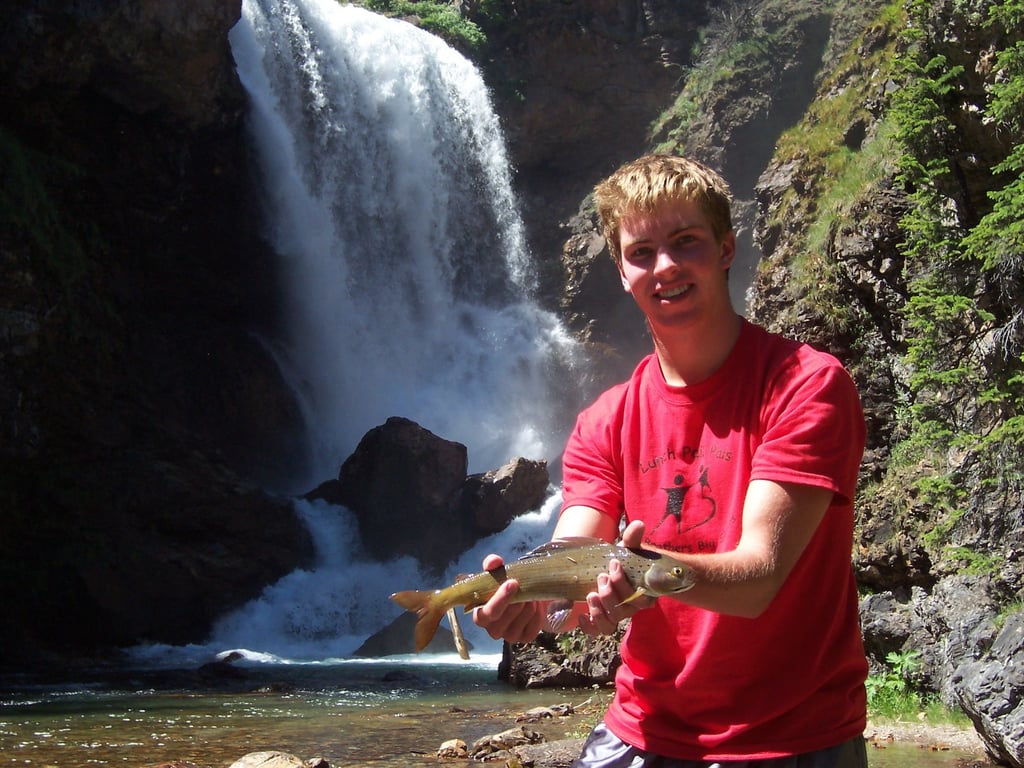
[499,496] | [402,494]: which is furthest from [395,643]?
[499,496]

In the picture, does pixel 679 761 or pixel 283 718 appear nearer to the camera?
pixel 679 761

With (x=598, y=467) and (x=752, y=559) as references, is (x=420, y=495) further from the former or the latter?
(x=752, y=559)

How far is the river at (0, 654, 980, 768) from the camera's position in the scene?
906 cm

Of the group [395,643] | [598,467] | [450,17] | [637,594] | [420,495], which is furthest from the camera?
[450,17]

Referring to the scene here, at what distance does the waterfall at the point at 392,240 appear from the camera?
29.3 meters

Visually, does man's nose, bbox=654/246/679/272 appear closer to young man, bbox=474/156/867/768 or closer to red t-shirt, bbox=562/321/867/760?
young man, bbox=474/156/867/768

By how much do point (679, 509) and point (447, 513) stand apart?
23.3 metres

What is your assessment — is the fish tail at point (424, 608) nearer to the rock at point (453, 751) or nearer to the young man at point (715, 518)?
the young man at point (715, 518)

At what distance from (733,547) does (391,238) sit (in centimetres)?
2973

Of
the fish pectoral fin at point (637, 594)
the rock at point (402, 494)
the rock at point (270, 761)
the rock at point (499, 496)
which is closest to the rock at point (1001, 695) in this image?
the rock at point (270, 761)

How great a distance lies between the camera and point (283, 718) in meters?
11.5

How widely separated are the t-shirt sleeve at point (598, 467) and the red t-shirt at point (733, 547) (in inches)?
2.1

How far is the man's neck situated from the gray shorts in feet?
2.74

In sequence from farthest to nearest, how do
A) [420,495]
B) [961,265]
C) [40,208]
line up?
[420,495] → [40,208] → [961,265]
